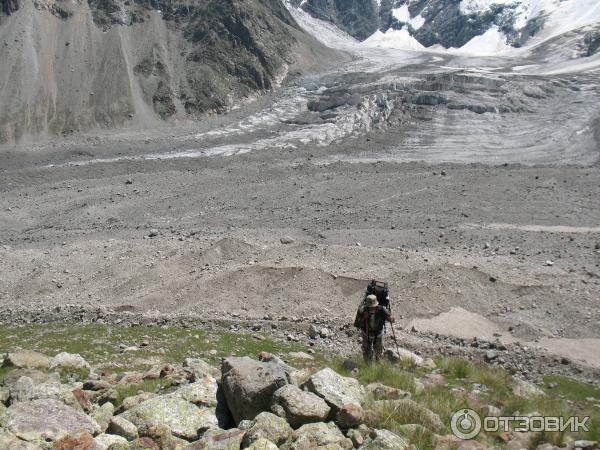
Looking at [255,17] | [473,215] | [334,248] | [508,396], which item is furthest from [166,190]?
[255,17]

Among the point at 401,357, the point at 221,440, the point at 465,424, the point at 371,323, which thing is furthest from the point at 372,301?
the point at 221,440

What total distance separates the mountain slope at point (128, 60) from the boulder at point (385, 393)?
2951 inches

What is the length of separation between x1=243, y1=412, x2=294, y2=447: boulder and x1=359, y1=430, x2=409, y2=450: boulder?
1070mm

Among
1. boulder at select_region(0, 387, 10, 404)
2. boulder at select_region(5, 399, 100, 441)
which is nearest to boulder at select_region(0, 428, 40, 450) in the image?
boulder at select_region(5, 399, 100, 441)

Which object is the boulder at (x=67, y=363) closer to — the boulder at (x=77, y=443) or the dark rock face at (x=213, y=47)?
the boulder at (x=77, y=443)

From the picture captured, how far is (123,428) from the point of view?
7555mm

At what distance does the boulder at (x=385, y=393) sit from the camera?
928 cm

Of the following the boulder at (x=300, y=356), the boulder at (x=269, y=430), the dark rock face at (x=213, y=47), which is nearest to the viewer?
the boulder at (x=269, y=430)

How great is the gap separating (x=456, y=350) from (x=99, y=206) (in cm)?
2979

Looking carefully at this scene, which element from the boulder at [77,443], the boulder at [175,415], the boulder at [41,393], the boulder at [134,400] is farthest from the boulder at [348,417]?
the boulder at [41,393]

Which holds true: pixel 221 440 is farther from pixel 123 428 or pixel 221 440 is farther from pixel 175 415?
pixel 123 428

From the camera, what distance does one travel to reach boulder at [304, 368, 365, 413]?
812 cm

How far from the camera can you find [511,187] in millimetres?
41688

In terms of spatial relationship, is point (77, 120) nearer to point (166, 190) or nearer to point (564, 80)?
point (166, 190)
